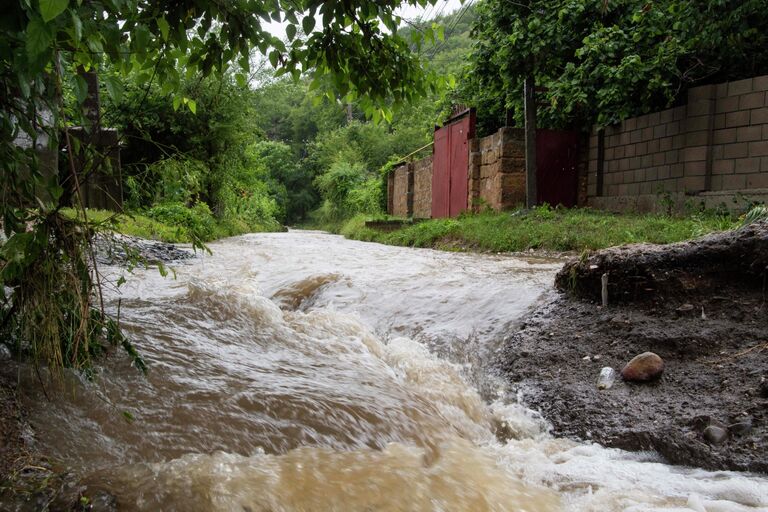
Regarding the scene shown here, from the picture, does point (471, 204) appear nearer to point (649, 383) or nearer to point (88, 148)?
point (649, 383)

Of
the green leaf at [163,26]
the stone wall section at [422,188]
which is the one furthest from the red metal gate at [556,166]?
the green leaf at [163,26]

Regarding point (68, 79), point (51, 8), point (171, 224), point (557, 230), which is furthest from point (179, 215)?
point (51, 8)

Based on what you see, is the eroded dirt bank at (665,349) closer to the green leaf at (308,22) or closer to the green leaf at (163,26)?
the green leaf at (308,22)

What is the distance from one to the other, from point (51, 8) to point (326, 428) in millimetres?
1786

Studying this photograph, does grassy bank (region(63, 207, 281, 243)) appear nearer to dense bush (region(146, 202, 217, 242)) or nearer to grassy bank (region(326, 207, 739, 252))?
dense bush (region(146, 202, 217, 242))

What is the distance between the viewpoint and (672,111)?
896 cm

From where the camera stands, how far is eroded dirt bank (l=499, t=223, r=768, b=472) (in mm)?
2338

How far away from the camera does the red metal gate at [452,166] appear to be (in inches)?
504

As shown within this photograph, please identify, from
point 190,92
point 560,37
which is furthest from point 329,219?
point 560,37

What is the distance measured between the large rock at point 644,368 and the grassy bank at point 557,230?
11.9ft

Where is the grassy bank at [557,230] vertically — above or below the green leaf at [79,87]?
below

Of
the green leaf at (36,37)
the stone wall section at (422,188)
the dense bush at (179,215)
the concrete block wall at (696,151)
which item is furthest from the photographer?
the stone wall section at (422,188)

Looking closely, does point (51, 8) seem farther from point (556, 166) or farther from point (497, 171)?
point (556, 166)

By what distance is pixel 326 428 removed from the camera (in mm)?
2295
